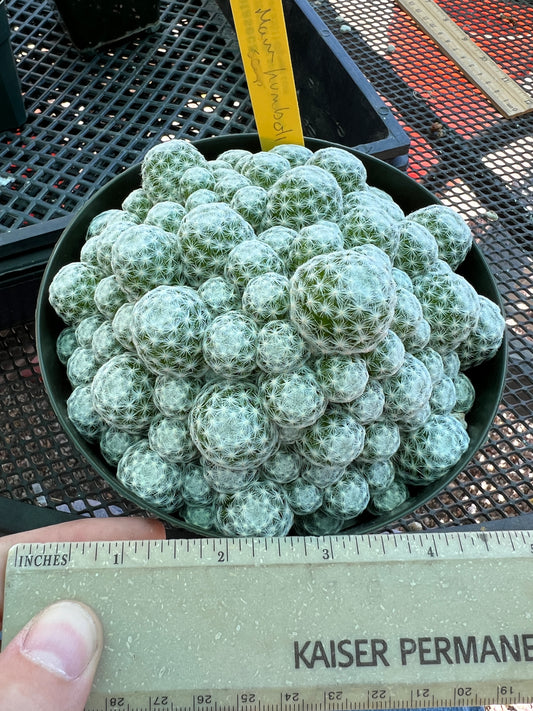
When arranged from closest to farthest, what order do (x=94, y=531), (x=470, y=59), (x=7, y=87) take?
(x=94, y=531) < (x=7, y=87) < (x=470, y=59)

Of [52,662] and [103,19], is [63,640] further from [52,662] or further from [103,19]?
[103,19]

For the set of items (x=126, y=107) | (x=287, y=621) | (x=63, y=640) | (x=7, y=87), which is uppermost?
(x=7, y=87)

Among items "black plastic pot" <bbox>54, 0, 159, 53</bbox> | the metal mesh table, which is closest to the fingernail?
the metal mesh table

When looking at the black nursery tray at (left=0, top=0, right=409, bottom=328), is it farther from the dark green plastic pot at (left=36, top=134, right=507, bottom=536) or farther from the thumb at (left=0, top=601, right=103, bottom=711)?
the thumb at (left=0, top=601, right=103, bottom=711)

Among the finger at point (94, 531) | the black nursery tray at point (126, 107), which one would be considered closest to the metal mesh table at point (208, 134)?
the black nursery tray at point (126, 107)

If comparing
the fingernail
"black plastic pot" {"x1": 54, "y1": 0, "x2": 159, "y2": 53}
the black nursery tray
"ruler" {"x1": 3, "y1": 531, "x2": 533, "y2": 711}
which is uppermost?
"black plastic pot" {"x1": 54, "y1": 0, "x2": 159, "y2": 53}

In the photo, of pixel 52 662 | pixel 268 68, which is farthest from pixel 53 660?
pixel 268 68

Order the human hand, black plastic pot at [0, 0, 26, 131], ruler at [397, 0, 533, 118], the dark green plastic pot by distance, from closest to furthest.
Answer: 1. the human hand
2. the dark green plastic pot
3. black plastic pot at [0, 0, 26, 131]
4. ruler at [397, 0, 533, 118]
